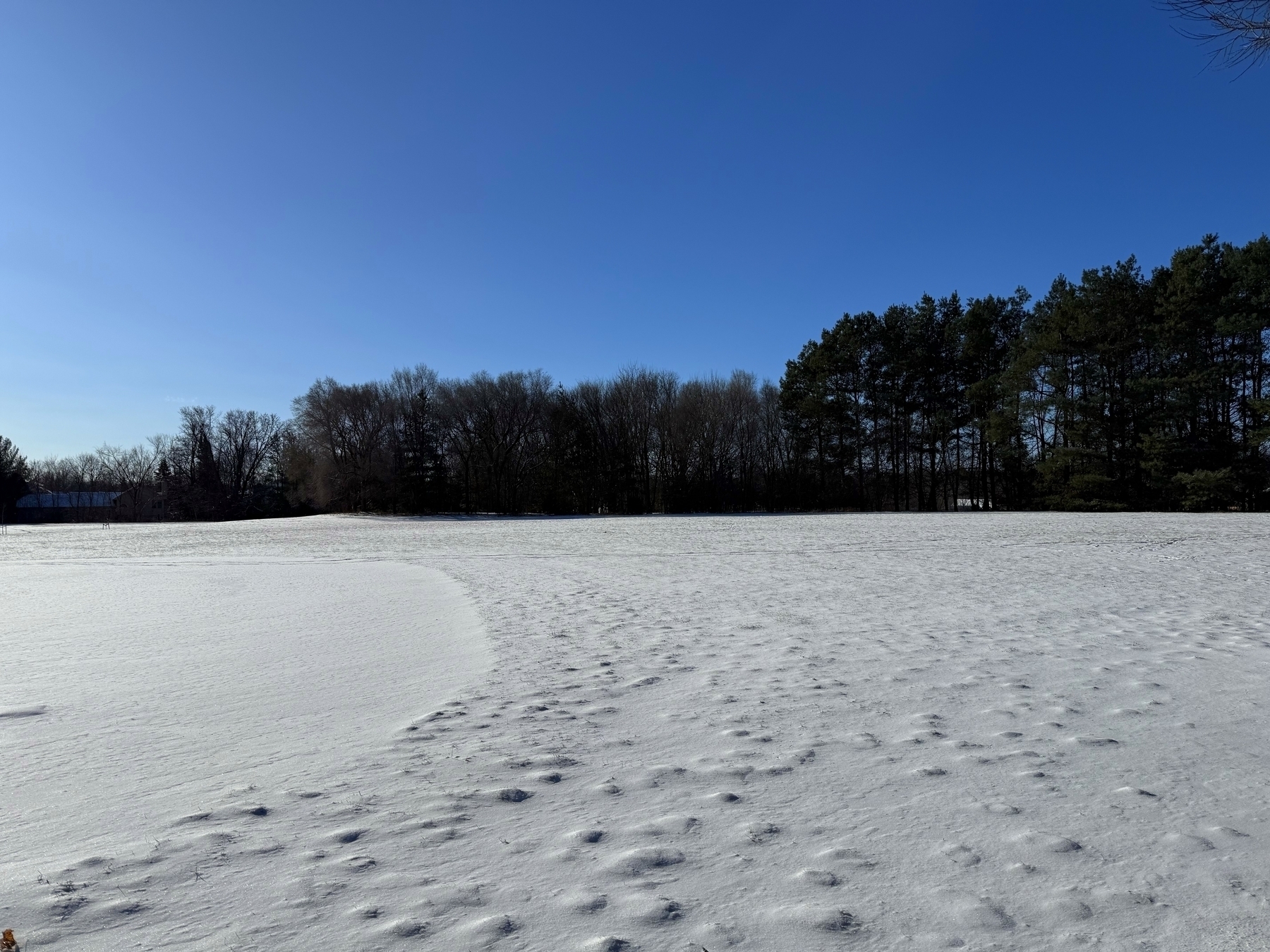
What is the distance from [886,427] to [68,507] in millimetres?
79978

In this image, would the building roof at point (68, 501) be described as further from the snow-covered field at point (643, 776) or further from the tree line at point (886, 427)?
the snow-covered field at point (643, 776)

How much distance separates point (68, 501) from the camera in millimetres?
82938

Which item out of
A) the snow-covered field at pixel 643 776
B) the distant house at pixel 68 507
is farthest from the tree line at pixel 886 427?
the snow-covered field at pixel 643 776

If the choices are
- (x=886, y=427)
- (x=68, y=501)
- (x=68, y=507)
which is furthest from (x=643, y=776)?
(x=68, y=501)

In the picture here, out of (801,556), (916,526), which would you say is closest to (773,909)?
(801,556)

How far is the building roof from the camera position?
74.6 m

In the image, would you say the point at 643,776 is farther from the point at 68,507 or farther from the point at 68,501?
the point at 68,501

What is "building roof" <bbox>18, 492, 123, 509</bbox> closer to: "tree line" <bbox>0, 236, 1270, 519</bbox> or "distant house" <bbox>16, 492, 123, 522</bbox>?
"distant house" <bbox>16, 492, 123, 522</bbox>

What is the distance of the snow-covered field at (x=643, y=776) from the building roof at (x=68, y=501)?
84.9 m

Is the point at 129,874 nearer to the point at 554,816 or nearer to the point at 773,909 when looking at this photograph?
the point at 554,816

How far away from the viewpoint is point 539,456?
182ft

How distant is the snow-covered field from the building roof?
3341 inches

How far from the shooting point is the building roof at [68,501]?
7462 centimetres

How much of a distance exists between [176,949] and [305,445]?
5524 centimetres
